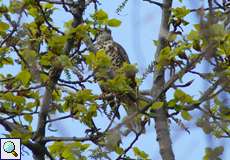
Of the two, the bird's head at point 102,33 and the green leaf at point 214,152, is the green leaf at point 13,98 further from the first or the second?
the green leaf at point 214,152

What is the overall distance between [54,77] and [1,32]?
55 centimetres

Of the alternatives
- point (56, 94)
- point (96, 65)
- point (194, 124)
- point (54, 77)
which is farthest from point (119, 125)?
point (56, 94)

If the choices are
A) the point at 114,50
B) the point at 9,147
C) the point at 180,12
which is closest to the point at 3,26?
the point at 9,147

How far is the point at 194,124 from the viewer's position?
2.20 m

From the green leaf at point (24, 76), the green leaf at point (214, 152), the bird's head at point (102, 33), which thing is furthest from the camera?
the bird's head at point (102, 33)

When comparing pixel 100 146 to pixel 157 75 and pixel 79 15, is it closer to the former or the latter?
pixel 157 75

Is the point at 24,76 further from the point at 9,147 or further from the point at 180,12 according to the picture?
the point at 180,12

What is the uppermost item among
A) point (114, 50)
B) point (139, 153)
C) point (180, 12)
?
point (114, 50)

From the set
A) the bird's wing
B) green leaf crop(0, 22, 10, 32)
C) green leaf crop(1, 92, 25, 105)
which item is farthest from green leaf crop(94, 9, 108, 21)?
the bird's wing

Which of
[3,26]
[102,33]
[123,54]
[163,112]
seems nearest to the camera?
[163,112]

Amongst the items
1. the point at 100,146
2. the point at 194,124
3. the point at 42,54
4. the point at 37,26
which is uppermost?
the point at 37,26

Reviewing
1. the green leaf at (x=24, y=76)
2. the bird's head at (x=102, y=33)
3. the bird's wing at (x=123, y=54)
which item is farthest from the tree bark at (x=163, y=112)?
→ the bird's wing at (x=123, y=54)

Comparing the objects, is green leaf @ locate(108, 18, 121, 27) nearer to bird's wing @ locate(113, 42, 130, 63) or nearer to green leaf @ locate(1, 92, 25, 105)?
green leaf @ locate(1, 92, 25, 105)

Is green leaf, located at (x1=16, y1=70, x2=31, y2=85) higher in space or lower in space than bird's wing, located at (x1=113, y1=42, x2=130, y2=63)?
lower
